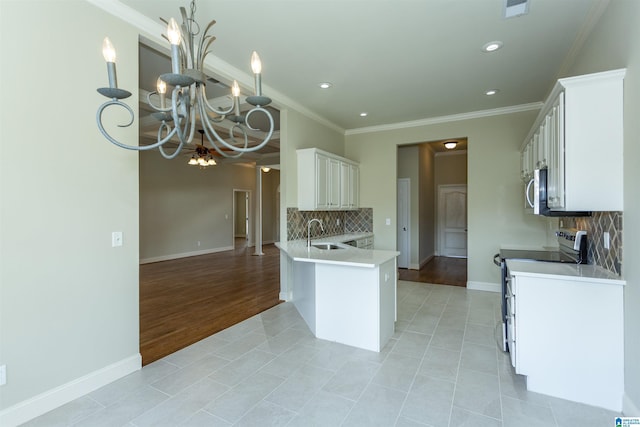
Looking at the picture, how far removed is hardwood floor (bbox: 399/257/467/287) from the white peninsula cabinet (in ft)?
11.0

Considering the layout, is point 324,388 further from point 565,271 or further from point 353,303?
point 565,271

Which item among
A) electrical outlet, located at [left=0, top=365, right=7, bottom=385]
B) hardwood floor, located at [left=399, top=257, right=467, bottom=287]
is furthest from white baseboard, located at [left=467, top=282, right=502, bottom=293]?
electrical outlet, located at [left=0, top=365, right=7, bottom=385]

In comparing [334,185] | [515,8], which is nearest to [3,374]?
[334,185]

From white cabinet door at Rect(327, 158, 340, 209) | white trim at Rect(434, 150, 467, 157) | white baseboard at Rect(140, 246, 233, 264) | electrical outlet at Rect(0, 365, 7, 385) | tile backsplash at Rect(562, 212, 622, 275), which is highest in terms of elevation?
white trim at Rect(434, 150, 467, 157)

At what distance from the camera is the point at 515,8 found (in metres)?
2.48

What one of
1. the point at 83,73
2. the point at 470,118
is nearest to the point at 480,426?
the point at 83,73

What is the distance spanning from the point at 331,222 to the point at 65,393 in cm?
434

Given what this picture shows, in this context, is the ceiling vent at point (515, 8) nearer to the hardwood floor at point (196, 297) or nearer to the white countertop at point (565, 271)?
the white countertop at point (565, 271)

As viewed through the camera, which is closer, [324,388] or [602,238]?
[324,388]

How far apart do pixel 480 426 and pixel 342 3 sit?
3.09 m

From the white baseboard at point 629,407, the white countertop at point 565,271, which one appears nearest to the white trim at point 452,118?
the white countertop at point 565,271

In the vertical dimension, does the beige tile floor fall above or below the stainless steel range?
below

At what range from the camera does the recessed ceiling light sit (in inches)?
117

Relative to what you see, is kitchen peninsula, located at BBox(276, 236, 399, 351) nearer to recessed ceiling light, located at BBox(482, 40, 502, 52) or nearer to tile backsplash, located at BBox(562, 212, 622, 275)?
tile backsplash, located at BBox(562, 212, 622, 275)
